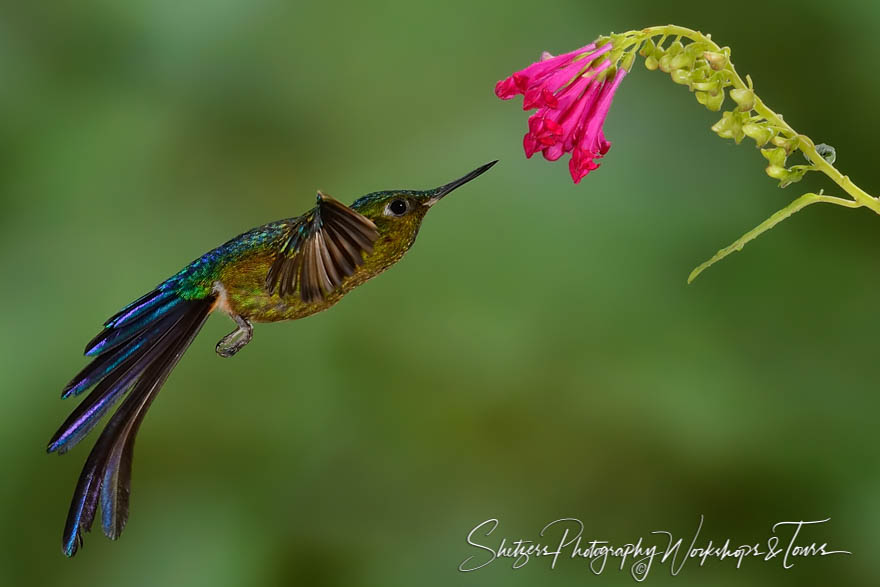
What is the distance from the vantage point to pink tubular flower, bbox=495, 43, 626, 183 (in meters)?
0.74

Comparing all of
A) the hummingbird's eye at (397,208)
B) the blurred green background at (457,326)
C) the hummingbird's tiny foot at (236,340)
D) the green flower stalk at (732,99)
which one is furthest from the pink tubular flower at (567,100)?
the blurred green background at (457,326)

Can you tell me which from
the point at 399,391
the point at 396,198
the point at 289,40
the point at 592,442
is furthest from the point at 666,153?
the point at 396,198

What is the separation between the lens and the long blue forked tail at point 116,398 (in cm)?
69

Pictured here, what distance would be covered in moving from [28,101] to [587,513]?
58.4 inches

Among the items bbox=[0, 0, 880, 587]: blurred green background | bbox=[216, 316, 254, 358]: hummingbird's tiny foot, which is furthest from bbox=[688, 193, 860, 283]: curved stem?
bbox=[0, 0, 880, 587]: blurred green background

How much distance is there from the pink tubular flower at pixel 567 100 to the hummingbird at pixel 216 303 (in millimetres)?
80

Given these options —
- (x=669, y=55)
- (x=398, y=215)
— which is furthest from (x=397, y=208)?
(x=669, y=55)

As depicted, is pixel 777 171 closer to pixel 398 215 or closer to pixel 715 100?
pixel 715 100

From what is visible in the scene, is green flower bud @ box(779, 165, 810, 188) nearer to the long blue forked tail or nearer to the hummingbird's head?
the hummingbird's head

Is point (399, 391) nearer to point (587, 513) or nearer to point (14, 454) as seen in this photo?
point (587, 513)

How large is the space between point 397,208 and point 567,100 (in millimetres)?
170

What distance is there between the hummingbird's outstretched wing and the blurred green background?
3.59 feet

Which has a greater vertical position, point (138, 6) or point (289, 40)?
point (138, 6)

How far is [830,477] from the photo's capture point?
1783mm
